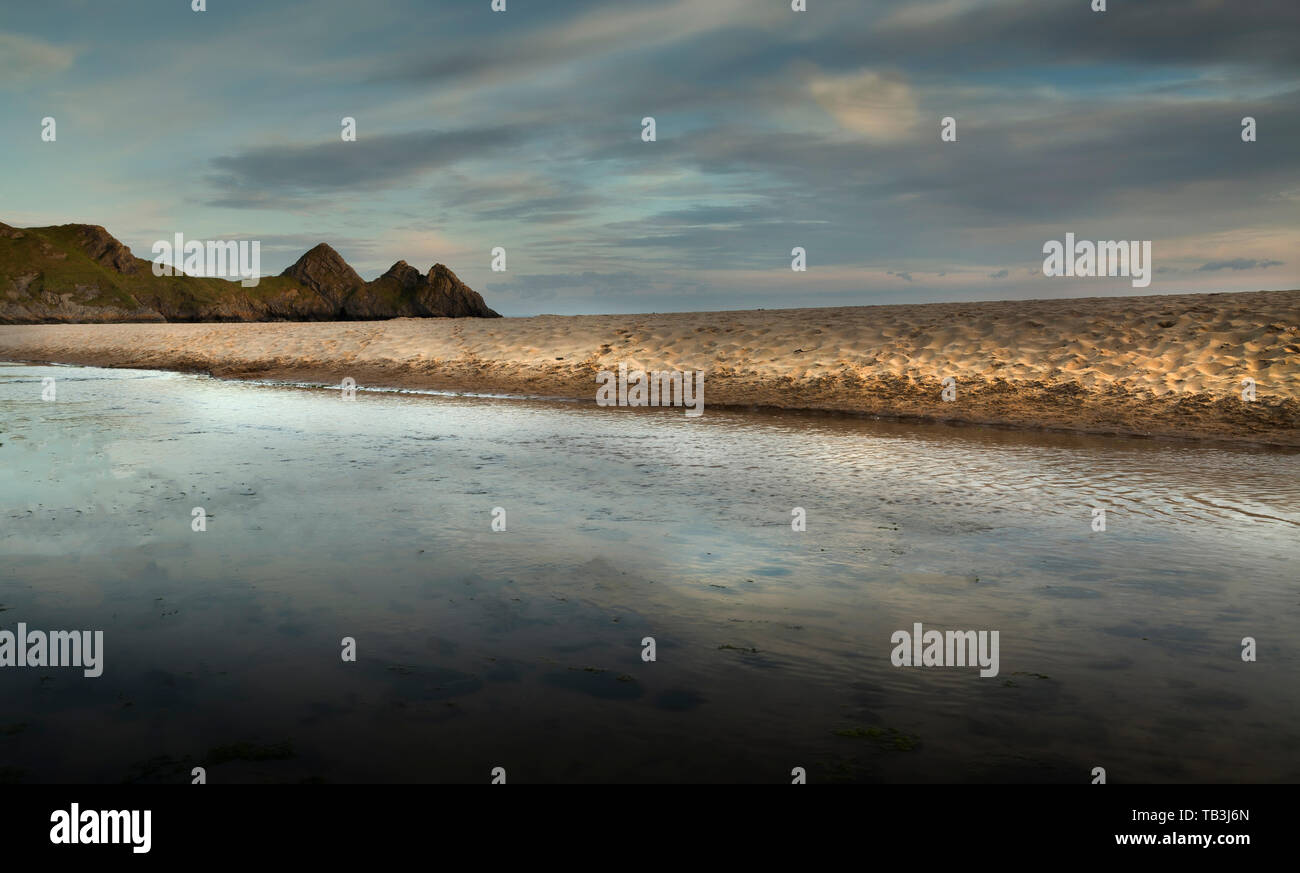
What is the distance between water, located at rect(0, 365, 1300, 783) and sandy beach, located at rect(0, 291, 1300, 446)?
21.6 feet

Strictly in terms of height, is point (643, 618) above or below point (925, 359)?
below

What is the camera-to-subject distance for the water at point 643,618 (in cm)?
425

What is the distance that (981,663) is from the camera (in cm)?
543

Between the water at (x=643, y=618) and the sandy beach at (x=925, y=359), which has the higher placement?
the sandy beach at (x=925, y=359)

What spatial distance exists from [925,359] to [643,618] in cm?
1937

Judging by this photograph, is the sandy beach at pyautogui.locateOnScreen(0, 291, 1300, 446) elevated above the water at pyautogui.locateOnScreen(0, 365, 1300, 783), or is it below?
above

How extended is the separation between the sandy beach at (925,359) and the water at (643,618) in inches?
259

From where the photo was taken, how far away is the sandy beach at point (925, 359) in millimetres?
18781

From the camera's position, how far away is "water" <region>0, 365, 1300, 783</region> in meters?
4.25

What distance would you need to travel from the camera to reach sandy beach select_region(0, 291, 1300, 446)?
18.8 meters

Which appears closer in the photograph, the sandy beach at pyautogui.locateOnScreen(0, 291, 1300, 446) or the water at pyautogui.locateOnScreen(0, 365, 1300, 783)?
the water at pyautogui.locateOnScreen(0, 365, 1300, 783)

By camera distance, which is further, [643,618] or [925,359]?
[925,359]

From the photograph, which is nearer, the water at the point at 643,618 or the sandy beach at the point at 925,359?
the water at the point at 643,618

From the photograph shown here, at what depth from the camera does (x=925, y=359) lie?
77.6 feet
